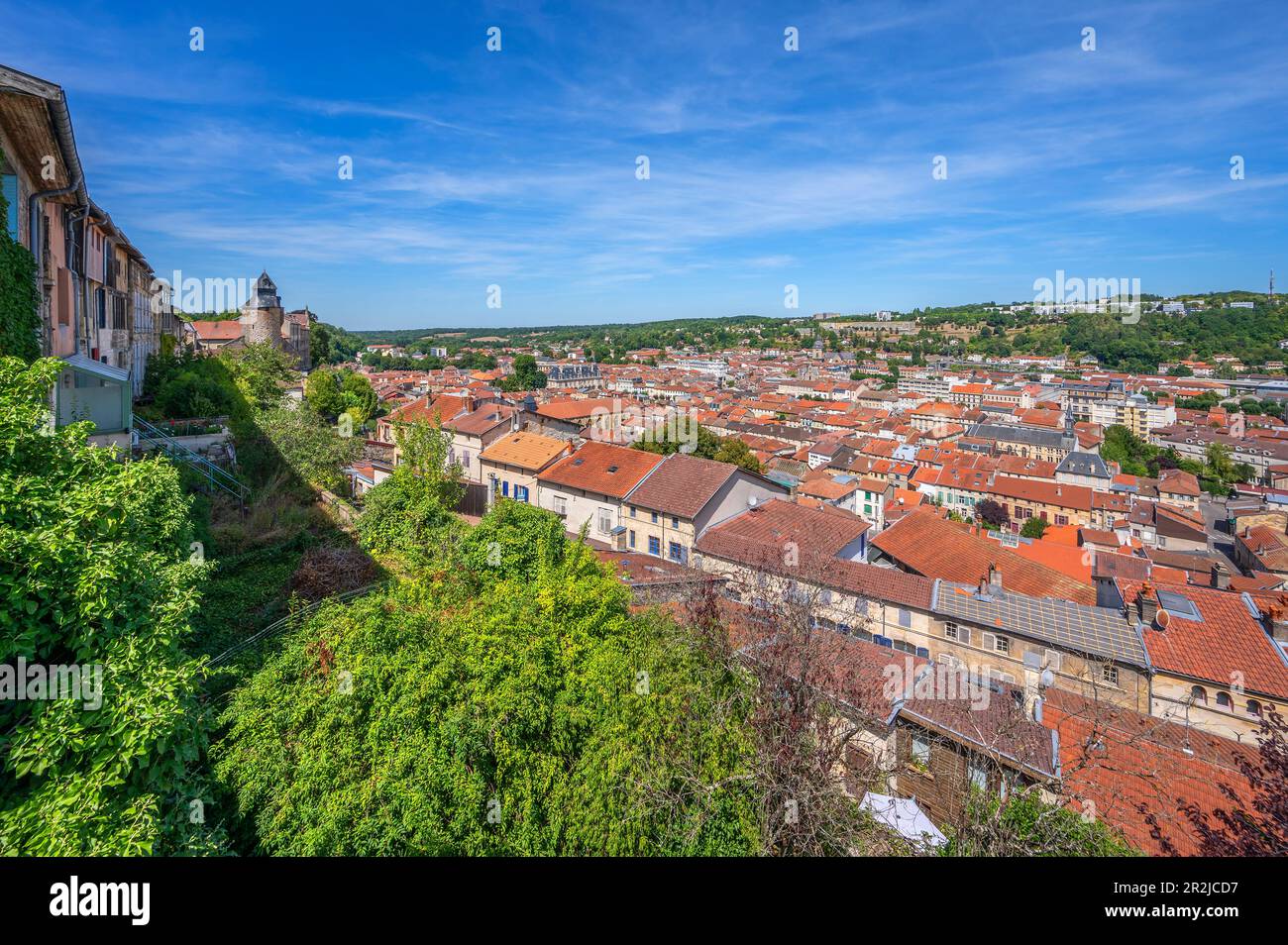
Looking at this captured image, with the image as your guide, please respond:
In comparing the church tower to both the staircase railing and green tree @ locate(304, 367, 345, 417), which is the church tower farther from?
the staircase railing

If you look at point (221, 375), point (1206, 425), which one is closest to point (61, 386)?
point (221, 375)

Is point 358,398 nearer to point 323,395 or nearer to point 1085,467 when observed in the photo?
point 323,395

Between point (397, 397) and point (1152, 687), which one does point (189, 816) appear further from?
point (397, 397)

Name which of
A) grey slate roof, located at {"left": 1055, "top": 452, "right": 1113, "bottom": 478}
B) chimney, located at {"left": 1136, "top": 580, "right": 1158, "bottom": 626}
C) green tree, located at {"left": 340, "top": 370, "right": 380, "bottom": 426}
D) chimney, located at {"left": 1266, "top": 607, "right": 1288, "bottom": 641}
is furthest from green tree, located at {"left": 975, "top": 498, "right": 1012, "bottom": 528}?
green tree, located at {"left": 340, "top": 370, "right": 380, "bottom": 426}

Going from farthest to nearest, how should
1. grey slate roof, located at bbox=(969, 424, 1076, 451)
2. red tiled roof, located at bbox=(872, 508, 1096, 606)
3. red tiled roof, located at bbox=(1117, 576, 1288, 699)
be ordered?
grey slate roof, located at bbox=(969, 424, 1076, 451) → red tiled roof, located at bbox=(872, 508, 1096, 606) → red tiled roof, located at bbox=(1117, 576, 1288, 699)

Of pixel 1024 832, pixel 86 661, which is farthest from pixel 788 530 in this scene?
pixel 86 661

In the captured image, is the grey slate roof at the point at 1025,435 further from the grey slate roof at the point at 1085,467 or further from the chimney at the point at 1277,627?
the chimney at the point at 1277,627
